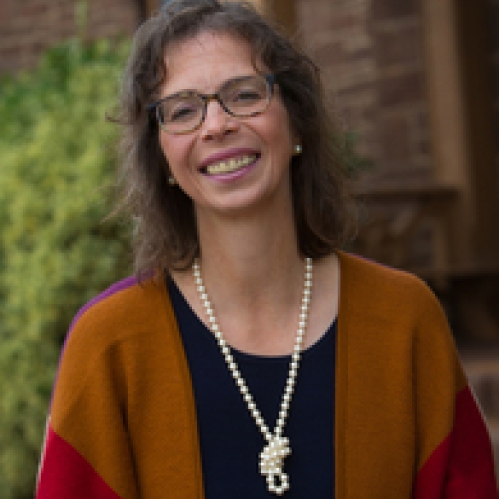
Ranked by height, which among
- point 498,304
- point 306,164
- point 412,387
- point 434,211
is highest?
point 306,164

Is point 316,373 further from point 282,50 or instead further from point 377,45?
point 377,45

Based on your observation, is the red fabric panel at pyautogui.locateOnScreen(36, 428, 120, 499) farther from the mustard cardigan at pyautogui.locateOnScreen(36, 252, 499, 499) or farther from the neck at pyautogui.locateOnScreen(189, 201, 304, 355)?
the neck at pyautogui.locateOnScreen(189, 201, 304, 355)

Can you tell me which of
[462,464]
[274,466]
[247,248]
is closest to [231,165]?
[247,248]

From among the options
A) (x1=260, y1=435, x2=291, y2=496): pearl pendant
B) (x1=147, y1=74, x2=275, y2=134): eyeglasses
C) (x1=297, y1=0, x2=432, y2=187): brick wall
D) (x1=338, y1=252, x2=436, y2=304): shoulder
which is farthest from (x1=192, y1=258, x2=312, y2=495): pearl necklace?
(x1=297, y1=0, x2=432, y2=187): brick wall

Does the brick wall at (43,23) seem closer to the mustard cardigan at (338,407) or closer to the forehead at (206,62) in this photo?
the forehead at (206,62)

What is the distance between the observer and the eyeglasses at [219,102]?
229cm

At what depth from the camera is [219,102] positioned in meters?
2.28

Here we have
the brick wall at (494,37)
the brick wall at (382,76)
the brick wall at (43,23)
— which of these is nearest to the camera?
the brick wall at (494,37)

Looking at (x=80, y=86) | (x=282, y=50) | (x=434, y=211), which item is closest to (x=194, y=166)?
(x=282, y=50)

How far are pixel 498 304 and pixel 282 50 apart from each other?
4321 millimetres

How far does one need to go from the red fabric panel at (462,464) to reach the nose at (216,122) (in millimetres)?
872

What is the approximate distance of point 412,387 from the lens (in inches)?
95.7

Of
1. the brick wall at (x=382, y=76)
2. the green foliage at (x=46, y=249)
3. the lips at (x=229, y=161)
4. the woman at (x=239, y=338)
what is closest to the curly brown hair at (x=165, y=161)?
the woman at (x=239, y=338)

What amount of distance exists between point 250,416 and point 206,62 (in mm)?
823
